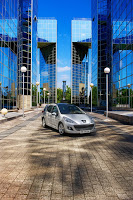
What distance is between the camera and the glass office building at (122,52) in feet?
74.5

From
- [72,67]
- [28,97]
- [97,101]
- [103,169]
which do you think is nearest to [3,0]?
[28,97]

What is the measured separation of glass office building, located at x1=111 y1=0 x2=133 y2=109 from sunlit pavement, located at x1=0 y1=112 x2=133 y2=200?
1779cm

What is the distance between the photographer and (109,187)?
3.23 m

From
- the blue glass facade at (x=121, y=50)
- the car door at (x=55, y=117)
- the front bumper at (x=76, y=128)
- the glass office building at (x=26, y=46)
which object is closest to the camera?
the front bumper at (x=76, y=128)

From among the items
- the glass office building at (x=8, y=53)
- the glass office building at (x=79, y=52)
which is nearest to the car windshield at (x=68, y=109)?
the glass office building at (x=8, y=53)

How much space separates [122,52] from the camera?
25.9 metres

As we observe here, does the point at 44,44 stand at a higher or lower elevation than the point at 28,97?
higher

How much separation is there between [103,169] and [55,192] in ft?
4.99

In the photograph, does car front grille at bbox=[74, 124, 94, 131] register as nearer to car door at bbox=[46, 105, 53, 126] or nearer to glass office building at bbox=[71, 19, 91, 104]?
car door at bbox=[46, 105, 53, 126]

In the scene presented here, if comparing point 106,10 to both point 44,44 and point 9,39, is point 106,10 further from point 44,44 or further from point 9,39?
point 44,44

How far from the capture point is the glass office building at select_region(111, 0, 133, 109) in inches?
894

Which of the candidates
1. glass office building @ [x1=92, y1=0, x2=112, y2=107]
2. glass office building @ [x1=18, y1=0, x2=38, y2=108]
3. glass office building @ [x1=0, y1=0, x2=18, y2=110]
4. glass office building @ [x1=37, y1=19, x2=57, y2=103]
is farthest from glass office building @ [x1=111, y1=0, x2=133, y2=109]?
glass office building @ [x1=37, y1=19, x2=57, y2=103]

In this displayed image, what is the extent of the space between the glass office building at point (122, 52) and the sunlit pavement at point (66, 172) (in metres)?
17.8

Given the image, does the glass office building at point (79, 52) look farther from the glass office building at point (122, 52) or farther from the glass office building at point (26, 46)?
the glass office building at point (122, 52)
